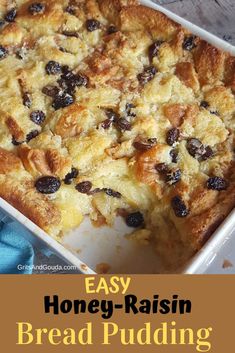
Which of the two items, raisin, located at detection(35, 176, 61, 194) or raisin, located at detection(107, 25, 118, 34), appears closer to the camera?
raisin, located at detection(35, 176, 61, 194)

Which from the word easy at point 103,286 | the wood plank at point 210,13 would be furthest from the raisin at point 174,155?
the wood plank at point 210,13

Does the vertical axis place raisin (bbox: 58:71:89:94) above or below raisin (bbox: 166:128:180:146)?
below

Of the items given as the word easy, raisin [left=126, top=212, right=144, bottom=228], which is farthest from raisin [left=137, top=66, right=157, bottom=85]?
the word easy

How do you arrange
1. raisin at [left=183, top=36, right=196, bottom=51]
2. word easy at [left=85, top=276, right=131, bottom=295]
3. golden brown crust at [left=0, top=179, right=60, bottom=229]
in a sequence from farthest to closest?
raisin at [left=183, top=36, right=196, bottom=51] → golden brown crust at [left=0, top=179, right=60, bottom=229] → word easy at [left=85, top=276, right=131, bottom=295]

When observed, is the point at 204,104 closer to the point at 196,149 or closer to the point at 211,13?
the point at 196,149

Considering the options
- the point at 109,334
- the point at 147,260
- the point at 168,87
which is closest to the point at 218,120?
the point at 168,87

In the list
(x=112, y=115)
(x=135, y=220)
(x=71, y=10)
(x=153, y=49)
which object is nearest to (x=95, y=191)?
(x=135, y=220)

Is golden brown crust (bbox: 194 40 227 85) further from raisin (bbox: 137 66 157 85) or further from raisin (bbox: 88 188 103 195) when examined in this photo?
raisin (bbox: 88 188 103 195)

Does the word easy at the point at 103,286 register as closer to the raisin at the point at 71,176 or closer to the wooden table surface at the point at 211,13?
the raisin at the point at 71,176
